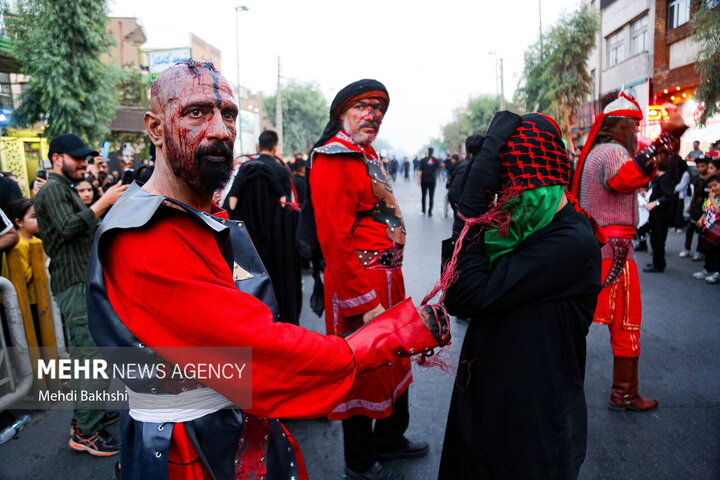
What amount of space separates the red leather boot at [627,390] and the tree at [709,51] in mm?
4573

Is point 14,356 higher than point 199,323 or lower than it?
lower

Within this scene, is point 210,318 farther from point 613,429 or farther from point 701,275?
point 701,275

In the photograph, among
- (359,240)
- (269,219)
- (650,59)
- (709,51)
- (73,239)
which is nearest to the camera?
(359,240)

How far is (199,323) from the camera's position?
3.56 ft

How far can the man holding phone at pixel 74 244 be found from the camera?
3.27 metres

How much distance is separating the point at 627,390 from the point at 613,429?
12.7 inches

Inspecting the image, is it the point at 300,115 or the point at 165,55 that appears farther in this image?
the point at 300,115

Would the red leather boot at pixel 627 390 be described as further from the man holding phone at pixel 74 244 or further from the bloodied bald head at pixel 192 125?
the man holding phone at pixel 74 244

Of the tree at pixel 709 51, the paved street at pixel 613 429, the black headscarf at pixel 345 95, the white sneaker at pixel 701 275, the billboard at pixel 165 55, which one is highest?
the billboard at pixel 165 55

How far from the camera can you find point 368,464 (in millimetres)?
2865

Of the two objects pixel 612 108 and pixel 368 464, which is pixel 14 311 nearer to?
pixel 368 464

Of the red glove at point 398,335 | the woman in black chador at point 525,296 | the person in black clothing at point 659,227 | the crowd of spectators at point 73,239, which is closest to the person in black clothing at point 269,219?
the crowd of spectators at point 73,239

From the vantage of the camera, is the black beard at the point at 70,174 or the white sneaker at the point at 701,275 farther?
the white sneaker at the point at 701,275

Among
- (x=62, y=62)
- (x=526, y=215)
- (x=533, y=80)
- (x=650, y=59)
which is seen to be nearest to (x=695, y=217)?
(x=526, y=215)
